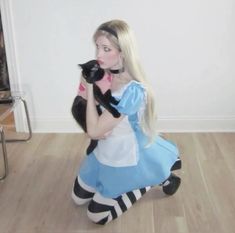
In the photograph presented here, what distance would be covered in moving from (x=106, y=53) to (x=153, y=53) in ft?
3.05

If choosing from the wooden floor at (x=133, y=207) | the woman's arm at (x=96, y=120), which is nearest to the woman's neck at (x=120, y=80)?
the woman's arm at (x=96, y=120)

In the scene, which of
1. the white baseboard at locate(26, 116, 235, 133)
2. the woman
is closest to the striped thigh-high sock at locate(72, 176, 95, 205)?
the woman

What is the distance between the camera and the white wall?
222cm

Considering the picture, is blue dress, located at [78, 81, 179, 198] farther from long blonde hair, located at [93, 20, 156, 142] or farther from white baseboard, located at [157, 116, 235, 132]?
white baseboard, located at [157, 116, 235, 132]

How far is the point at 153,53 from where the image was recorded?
231 cm

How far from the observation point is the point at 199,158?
216 centimetres

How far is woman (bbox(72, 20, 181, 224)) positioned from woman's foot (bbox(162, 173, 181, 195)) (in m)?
0.02

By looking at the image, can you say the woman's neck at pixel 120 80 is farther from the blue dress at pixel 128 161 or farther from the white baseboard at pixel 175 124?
the white baseboard at pixel 175 124

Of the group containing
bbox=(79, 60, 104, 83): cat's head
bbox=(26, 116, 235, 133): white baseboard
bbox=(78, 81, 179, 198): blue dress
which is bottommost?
bbox=(26, 116, 235, 133): white baseboard

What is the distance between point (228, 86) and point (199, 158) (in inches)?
21.2

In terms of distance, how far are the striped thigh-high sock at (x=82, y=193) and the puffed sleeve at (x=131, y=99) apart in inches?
18.0

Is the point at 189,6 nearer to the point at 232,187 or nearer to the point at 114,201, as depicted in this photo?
the point at 232,187

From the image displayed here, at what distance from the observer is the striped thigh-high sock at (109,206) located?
161 cm

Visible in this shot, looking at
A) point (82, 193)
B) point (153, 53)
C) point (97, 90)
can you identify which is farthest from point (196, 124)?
point (97, 90)
